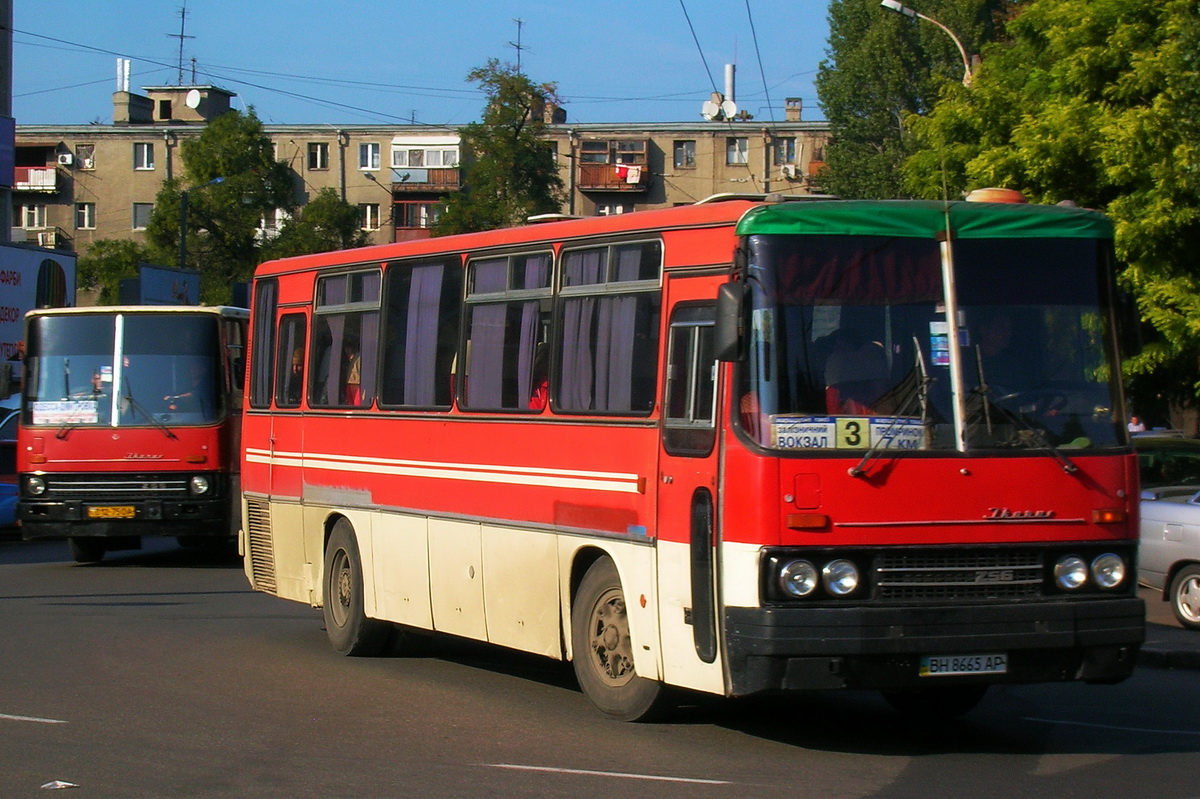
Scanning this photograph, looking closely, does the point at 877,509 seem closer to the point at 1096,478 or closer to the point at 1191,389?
the point at 1096,478

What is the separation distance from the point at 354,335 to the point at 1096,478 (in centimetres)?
661

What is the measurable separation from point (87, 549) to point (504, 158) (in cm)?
4158

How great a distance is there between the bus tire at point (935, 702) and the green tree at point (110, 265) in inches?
2446

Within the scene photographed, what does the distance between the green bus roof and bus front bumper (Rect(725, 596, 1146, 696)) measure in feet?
6.37

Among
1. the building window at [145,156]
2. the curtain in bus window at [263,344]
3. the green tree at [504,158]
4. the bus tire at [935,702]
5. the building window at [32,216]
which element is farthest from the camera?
the building window at [145,156]

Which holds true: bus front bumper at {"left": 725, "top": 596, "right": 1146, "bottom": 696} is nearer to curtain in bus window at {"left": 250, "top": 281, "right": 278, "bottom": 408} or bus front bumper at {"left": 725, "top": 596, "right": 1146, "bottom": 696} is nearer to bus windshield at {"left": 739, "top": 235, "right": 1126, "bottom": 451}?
bus windshield at {"left": 739, "top": 235, "right": 1126, "bottom": 451}

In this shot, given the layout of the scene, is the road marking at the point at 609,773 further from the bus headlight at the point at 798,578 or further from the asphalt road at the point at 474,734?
the bus headlight at the point at 798,578

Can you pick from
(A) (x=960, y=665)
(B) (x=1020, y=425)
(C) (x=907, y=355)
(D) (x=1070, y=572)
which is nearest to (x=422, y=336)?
(C) (x=907, y=355)

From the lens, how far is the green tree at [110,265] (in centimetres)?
6925

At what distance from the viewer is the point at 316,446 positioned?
44.0 ft

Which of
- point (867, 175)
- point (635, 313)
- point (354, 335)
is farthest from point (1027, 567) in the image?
point (867, 175)

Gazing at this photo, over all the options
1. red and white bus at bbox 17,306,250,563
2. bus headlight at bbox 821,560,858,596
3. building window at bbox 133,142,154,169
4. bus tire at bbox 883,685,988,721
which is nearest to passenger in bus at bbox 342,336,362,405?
bus tire at bbox 883,685,988,721

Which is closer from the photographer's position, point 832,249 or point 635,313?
point 832,249

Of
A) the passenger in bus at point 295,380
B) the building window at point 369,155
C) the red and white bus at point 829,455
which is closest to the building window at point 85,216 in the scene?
the building window at point 369,155
